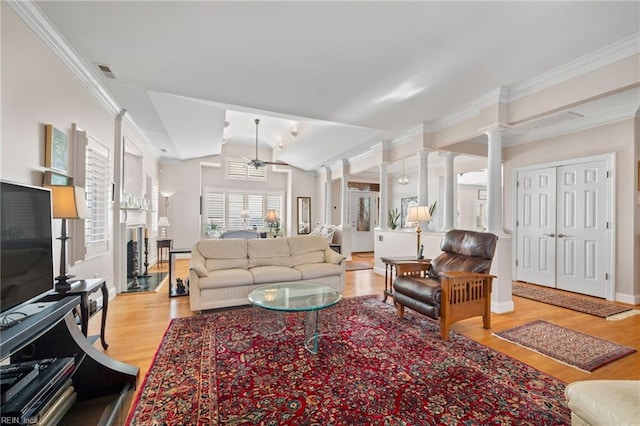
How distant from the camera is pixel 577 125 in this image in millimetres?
4484

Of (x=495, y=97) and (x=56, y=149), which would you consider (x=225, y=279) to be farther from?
(x=495, y=97)

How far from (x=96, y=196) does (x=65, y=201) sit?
167cm

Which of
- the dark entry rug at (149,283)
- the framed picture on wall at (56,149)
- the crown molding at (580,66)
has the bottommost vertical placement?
the dark entry rug at (149,283)

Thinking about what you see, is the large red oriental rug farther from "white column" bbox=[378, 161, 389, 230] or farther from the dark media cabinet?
"white column" bbox=[378, 161, 389, 230]

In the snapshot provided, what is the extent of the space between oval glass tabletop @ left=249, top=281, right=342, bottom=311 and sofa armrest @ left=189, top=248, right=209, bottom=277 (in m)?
0.85

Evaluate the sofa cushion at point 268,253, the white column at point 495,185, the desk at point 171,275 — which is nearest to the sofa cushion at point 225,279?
the sofa cushion at point 268,253

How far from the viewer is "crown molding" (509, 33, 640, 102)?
2500 mm

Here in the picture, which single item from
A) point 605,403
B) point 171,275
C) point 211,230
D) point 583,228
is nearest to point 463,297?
point 605,403

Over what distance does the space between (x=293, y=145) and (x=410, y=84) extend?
167 inches

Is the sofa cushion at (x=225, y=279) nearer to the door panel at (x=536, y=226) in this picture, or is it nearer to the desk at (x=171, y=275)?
the desk at (x=171, y=275)

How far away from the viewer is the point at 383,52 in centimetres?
268

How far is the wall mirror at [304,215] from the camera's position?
31.4 ft

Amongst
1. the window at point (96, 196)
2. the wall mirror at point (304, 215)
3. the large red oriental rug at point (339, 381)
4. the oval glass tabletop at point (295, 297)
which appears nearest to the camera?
the large red oriental rug at point (339, 381)

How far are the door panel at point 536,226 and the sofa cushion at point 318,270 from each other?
3.54 meters
